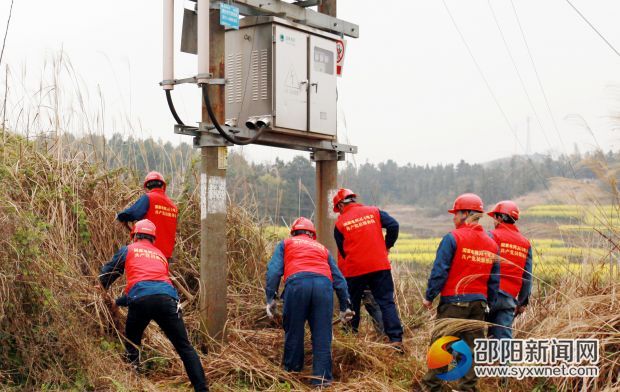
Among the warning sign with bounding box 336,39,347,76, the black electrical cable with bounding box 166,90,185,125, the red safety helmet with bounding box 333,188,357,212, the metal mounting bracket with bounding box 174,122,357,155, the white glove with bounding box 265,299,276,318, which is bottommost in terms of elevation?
the white glove with bounding box 265,299,276,318

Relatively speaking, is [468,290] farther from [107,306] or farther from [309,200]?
[309,200]

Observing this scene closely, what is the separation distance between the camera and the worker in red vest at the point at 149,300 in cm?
740

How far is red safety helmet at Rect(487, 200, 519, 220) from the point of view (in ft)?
28.3

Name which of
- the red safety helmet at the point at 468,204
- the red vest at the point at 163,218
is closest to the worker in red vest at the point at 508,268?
the red safety helmet at the point at 468,204

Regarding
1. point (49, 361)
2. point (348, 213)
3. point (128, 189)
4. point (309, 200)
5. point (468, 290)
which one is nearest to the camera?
point (49, 361)

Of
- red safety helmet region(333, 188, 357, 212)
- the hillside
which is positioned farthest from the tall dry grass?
red safety helmet region(333, 188, 357, 212)

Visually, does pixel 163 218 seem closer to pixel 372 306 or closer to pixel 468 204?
pixel 372 306

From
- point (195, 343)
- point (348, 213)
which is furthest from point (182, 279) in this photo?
point (348, 213)

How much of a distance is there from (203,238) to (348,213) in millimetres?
1901

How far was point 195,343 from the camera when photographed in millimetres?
8805

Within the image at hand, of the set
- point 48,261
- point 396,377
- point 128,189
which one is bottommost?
point 396,377

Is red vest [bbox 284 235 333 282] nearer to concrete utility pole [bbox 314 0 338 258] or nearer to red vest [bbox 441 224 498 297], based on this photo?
red vest [bbox 441 224 498 297]

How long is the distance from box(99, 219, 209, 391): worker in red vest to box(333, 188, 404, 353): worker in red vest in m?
2.54

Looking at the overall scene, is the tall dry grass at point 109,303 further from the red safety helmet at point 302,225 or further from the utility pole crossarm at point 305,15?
the utility pole crossarm at point 305,15
